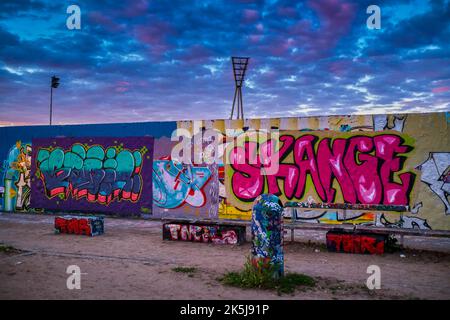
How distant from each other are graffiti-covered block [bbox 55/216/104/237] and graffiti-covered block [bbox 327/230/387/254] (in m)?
6.06

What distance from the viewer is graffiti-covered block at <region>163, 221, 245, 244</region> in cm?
974

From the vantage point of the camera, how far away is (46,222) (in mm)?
A: 13602

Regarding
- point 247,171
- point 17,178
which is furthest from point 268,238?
point 17,178

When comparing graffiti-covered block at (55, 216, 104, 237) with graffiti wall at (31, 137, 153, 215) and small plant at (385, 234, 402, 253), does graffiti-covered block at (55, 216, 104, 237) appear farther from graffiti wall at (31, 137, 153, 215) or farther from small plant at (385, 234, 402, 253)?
small plant at (385, 234, 402, 253)

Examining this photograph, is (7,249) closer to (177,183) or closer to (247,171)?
(177,183)

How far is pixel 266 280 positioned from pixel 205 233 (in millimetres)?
3969

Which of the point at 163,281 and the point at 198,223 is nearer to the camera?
the point at 163,281

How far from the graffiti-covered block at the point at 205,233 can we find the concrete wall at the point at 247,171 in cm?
306

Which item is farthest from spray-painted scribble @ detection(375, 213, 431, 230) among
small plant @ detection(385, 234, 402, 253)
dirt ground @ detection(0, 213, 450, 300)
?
small plant @ detection(385, 234, 402, 253)
